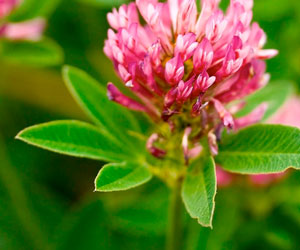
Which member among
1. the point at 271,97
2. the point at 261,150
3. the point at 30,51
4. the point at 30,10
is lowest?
the point at 271,97

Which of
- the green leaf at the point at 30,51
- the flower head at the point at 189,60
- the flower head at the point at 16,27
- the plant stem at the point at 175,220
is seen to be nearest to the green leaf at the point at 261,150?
the flower head at the point at 189,60

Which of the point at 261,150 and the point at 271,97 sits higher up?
the point at 261,150

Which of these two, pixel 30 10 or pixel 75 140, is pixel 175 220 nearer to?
pixel 75 140

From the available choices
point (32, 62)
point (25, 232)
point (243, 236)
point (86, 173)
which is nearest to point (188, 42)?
point (243, 236)

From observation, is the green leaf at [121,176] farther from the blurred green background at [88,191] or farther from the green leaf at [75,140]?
the blurred green background at [88,191]

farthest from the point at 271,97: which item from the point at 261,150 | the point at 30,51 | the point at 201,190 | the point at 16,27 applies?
the point at 16,27

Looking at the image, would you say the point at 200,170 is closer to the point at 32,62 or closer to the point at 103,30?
the point at 32,62
